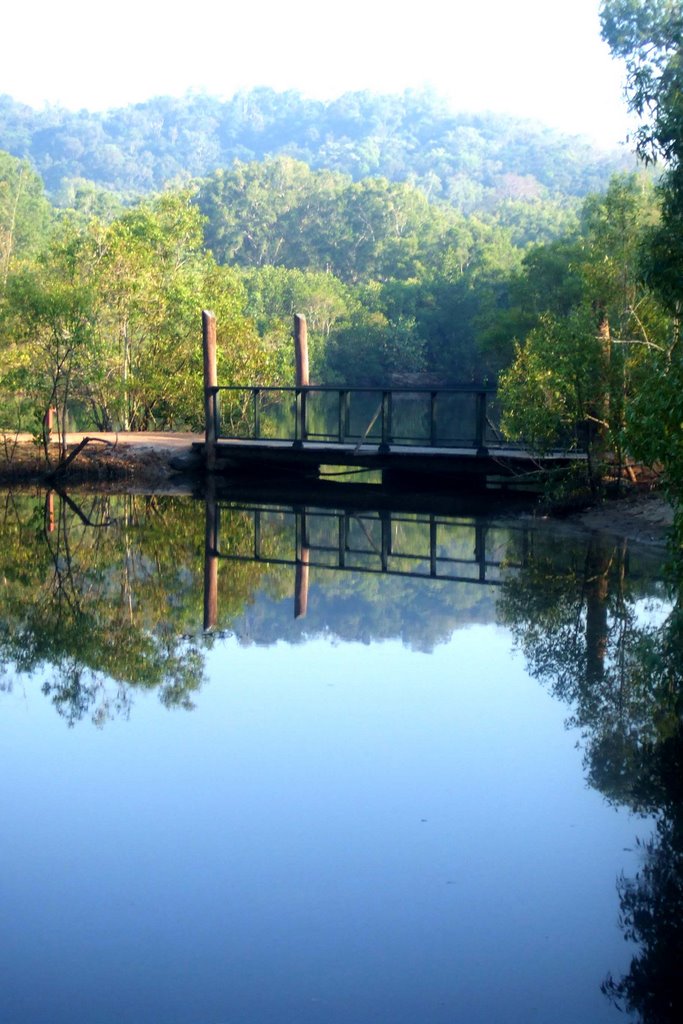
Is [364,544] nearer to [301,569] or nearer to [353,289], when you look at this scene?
[301,569]

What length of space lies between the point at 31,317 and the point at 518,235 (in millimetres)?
73087

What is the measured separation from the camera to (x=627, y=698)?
741cm

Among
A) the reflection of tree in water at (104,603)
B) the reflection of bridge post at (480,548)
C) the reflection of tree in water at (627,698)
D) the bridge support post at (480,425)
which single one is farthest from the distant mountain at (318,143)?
the reflection of tree in water at (627,698)

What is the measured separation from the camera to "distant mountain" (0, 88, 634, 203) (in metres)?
150

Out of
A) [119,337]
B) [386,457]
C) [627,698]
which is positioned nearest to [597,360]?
[386,457]

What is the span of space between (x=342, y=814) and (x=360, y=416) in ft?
117

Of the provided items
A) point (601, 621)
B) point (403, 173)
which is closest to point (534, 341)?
point (601, 621)

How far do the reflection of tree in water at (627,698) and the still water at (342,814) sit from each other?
0.06ft

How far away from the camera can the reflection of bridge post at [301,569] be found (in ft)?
35.1

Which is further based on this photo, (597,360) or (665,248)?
(597,360)

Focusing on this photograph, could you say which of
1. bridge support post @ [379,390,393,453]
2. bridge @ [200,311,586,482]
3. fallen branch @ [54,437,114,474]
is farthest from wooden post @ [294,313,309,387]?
fallen branch @ [54,437,114,474]

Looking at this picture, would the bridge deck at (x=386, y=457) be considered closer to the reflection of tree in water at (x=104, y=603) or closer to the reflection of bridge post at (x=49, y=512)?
the reflection of bridge post at (x=49, y=512)

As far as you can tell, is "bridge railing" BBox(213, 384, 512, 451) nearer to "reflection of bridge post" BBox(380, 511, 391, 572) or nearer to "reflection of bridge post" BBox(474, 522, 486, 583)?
"reflection of bridge post" BBox(380, 511, 391, 572)

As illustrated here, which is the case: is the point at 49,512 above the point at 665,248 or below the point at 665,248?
below
